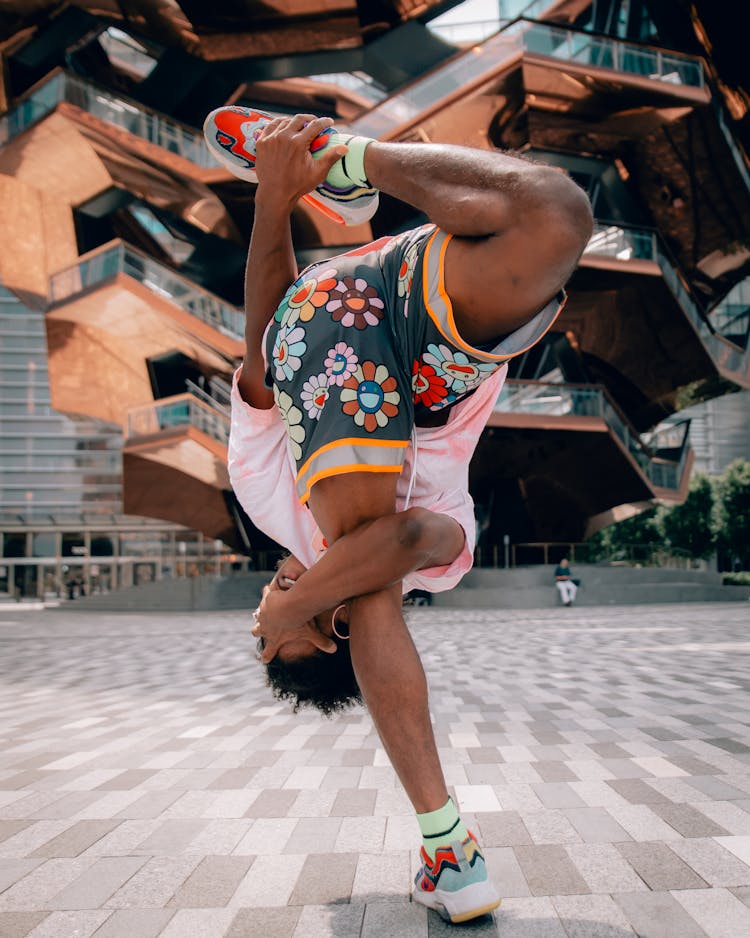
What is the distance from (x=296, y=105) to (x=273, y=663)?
92.6 ft

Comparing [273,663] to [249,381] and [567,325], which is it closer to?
[249,381]

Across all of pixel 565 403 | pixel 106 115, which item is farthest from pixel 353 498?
pixel 106 115

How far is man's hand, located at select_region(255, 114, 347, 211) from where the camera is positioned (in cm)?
169

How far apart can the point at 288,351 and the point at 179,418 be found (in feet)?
63.0

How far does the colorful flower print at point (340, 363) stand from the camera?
1.67 meters

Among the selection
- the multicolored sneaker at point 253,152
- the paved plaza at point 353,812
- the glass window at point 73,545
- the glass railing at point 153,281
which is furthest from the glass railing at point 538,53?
the glass window at point 73,545

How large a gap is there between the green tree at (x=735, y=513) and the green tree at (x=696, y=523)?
23.8 inches

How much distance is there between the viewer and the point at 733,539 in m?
41.4

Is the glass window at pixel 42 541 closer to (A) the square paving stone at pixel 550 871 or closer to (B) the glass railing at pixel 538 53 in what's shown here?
(B) the glass railing at pixel 538 53

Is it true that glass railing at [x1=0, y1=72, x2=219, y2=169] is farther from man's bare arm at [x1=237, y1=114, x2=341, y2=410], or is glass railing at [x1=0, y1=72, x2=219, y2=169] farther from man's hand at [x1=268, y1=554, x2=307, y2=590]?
man's hand at [x1=268, y1=554, x2=307, y2=590]

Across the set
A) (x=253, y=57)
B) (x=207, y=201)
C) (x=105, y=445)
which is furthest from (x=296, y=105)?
(x=105, y=445)

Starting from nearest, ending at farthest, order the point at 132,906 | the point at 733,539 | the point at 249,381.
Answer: the point at 132,906 < the point at 249,381 < the point at 733,539

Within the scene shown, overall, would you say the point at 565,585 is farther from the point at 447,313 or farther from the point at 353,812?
the point at 447,313

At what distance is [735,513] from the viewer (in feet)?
137
